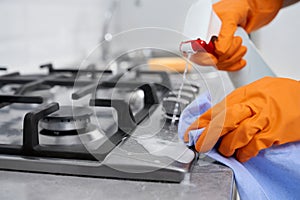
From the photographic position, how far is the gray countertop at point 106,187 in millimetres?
412

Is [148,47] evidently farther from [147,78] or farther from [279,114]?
[147,78]

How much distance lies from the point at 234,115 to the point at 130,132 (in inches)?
6.5

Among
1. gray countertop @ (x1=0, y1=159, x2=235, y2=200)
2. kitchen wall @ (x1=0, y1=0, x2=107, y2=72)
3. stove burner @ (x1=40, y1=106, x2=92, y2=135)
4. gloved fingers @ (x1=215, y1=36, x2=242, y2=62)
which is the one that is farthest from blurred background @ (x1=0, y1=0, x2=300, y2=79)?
gray countertop @ (x1=0, y1=159, x2=235, y2=200)

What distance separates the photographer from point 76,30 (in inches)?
63.8

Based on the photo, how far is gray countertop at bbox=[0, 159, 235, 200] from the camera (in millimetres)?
412

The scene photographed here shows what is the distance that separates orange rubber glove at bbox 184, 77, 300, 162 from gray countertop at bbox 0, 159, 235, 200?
0.04 meters

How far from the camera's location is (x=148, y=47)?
0.56 meters

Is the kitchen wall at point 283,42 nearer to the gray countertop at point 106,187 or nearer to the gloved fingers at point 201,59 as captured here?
the gloved fingers at point 201,59

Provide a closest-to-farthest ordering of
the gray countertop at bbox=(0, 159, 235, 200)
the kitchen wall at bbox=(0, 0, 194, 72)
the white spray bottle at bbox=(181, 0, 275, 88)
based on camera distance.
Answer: the gray countertop at bbox=(0, 159, 235, 200), the white spray bottle at bbox=(181, 0, 275, 88), the kitchen wall at bbox=(0, 0, 194, 72)

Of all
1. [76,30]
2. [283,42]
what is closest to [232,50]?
[283,42]

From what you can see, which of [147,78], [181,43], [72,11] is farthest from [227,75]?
[72,11]

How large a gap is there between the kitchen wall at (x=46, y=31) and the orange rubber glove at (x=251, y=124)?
0.77m

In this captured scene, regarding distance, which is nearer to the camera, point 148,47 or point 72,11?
point 148,47

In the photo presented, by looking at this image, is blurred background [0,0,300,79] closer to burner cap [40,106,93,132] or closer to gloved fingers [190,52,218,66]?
gloved fingers [190,52,218,66]
